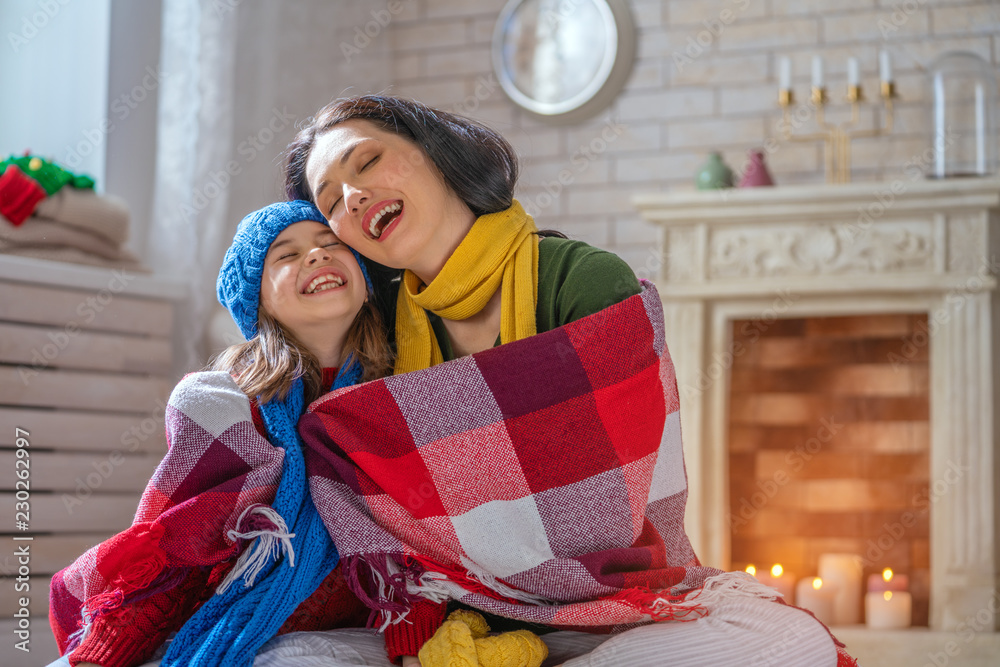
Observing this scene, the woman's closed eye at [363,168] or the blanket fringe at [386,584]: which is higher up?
the woman's closed eye at [363,168]

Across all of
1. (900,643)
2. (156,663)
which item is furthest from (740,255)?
(156,663)

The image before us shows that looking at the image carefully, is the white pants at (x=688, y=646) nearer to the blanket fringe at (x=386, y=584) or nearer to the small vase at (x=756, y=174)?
the blanket fringe at (x=386, y=584)

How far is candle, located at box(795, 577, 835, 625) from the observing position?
8.89 ft

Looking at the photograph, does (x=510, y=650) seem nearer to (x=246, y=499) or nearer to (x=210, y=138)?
(x=246, y=499)

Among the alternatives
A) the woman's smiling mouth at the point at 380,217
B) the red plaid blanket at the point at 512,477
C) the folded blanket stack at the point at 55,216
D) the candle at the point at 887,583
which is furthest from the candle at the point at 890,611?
the folded blanket stack at the point at 55,216

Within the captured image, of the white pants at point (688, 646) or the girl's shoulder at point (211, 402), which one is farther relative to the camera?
the girl's shoulder at point (211, 402)

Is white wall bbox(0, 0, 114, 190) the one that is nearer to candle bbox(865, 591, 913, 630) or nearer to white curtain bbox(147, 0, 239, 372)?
white curtain bbox(147, 0, 239, 372)

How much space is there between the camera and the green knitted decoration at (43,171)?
212 cm

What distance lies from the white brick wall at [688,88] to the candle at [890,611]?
1.25m

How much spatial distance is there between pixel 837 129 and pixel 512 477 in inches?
84.9

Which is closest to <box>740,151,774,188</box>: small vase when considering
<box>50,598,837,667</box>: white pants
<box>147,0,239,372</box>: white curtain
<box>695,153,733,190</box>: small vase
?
<box>695,153,733,190</box>: small vase

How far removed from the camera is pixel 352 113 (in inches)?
60.6

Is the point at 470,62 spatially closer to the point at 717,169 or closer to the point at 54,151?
the point at 717,169

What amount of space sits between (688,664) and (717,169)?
199 cm
